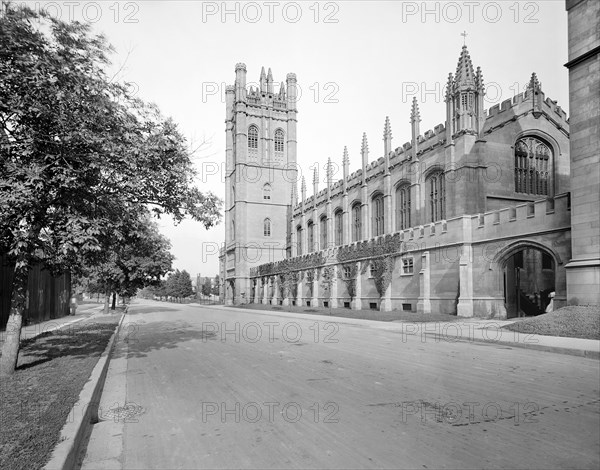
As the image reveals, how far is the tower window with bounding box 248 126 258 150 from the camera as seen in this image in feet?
233

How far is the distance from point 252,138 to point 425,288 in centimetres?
4984

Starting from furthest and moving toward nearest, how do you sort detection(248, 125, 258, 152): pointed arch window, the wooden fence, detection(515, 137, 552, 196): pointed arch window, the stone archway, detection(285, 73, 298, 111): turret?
detection(285, 73, 298, 111): turret
detection(248, 125, 258, 152): pointed arch window
detection(515, 137, 552, 196): pointed arch window
the stone archway
the wooden fence

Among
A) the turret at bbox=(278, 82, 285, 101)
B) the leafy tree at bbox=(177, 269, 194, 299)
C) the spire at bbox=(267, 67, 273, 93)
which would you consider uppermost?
the spire at bbox=(267, 67, 273, 93)

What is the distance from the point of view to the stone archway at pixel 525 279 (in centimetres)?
2293

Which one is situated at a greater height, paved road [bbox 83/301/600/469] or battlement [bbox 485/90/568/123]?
battlement [bbox 485/90/568/123]

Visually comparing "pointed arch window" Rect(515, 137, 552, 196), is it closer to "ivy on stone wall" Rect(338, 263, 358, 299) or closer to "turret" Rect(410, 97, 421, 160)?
"turret" Rect(410, 97, 421, 160)

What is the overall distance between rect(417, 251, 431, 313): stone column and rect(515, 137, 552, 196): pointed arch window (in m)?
9.63

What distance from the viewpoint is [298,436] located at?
201 inches

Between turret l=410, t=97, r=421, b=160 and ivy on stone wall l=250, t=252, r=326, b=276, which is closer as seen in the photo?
turret l=410, t=97, r=421, b=160

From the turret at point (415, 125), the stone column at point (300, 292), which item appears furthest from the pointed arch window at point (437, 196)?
the stone column at point (300, 292)

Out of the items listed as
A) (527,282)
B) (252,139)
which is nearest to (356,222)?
(527,282)

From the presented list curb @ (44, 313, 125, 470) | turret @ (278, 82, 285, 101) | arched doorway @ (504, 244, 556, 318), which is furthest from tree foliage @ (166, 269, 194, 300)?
curb @ (44, 313, 125, 470)

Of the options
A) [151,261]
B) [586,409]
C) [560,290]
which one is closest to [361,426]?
[586,409]

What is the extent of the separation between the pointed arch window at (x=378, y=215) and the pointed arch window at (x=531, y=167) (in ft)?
46.3
